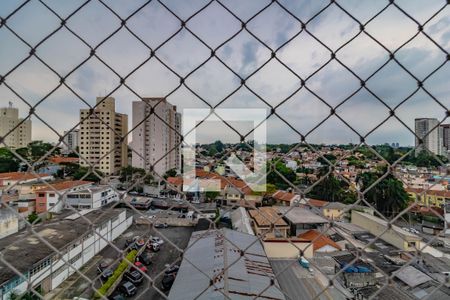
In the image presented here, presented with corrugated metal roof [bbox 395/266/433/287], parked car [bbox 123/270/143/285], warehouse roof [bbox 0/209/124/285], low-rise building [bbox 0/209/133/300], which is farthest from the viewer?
parked car [bbox 123/270/143/285]

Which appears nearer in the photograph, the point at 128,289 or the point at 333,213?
the point at 333,213

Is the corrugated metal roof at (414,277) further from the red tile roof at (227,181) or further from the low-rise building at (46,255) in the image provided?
the red tile roof at (227,181)

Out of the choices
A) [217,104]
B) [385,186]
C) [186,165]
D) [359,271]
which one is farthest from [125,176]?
[385,186]

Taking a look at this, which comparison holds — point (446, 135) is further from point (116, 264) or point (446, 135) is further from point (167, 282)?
point (167, 282)

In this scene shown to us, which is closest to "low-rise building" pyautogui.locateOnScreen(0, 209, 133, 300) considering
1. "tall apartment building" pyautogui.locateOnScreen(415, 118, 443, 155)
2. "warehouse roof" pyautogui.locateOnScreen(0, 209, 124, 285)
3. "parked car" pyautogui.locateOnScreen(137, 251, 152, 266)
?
"warehouse roof" pyautogui.locateOnScreen(0, 209, 124, 285)

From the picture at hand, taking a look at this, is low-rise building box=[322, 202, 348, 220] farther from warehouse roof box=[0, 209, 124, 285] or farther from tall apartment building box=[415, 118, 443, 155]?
warehouse roof box=[0, 209, 124, 285]

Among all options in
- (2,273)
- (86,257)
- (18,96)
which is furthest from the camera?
(86,257)

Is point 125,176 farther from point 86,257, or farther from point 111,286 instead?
point 86,257

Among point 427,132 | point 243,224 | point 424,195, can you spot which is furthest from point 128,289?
point 427,132
